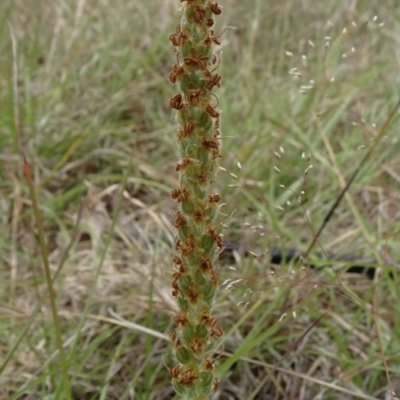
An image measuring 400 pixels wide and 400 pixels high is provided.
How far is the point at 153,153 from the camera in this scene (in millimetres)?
2453

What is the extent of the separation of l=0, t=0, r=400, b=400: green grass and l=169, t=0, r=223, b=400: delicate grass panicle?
0.30ft

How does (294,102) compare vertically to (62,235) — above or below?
above

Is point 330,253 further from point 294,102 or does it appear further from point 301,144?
point 294,102

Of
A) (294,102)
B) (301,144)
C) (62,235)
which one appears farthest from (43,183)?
(294,102)

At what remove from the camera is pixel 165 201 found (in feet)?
7.07

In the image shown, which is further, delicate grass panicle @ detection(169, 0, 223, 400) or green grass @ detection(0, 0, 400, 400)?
green grass @ detection(0, 0, 400, 400)

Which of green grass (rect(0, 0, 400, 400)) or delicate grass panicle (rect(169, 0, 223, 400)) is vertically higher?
delicate grass panicle (rect(169, 0, 223, 400))

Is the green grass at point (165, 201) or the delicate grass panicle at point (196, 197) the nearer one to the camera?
the delicate grass panicle at point (196, 197)

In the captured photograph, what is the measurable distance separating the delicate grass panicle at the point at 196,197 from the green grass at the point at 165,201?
91 mm

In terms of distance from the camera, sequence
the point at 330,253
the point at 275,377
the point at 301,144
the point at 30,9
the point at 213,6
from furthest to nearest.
→ 1. the point at 30,9
2. the point at 301,144
3. the point at 330,253
4. the point at 275,377
5. the point at 213,6

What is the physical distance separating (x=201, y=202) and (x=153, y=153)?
192 cm

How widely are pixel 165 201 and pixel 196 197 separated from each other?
161cm

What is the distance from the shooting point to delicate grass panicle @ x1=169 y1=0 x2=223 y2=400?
1.71 ft

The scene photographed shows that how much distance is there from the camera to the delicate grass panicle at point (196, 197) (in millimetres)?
520
